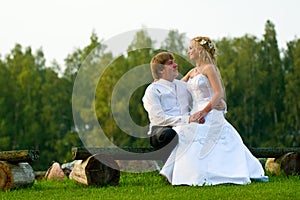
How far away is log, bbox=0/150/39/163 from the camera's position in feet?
29.1

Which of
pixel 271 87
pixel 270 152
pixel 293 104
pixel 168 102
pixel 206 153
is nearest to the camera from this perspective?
pixel 206 153

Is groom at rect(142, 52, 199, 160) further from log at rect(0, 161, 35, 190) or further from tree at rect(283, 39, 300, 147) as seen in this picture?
tree at rect(283, 39, 300, 147)

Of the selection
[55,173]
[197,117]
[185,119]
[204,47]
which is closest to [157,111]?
[185,119]

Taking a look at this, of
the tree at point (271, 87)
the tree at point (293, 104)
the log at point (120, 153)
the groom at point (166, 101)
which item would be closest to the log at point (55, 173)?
the log at point (120, 153)

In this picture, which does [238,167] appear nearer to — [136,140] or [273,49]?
[136,140]

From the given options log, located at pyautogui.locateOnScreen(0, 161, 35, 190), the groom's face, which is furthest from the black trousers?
log, located at pyautogui.locateOnScreen(0, 161, 35, 190)

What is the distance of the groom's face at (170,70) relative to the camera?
9414mm

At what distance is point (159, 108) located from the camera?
9312 mm

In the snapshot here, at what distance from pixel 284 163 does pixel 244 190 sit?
2.81 metres

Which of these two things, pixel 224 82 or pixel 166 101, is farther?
pixel 224 82

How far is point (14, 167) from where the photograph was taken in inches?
358

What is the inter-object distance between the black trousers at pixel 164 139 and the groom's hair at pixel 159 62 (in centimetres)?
86

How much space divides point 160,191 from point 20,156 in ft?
7.27

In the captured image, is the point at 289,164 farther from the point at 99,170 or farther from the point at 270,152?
the point at 99,170
